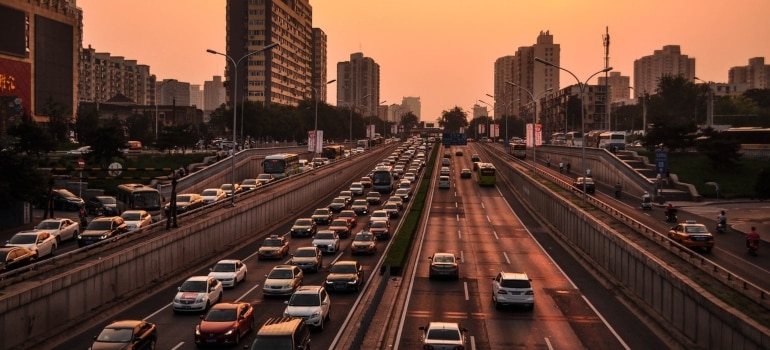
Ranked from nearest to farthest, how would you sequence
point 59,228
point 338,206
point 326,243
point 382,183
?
point 59,228, point 326,243, point 338,206, point 382,183

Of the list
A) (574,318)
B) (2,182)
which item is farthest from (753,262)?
(2,182)

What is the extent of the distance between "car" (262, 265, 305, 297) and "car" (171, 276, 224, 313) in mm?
2533

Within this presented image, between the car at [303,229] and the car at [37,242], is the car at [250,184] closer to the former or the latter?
the car at [303,229]

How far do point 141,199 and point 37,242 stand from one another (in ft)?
71.4

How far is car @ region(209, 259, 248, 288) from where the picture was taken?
116ft

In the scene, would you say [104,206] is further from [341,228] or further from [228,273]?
[228,273]

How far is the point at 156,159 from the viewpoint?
94688mm

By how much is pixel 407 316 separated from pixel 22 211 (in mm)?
37560

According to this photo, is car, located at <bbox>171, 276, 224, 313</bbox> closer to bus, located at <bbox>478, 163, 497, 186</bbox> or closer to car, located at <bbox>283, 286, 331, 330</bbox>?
car, located at <bbox>283, 286, 331, 330</bbox>

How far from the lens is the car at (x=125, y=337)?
73.2 feet

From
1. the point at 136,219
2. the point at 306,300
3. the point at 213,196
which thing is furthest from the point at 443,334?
the point at 213,196

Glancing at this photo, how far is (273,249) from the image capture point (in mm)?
44250

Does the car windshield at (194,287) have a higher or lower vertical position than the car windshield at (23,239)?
lower

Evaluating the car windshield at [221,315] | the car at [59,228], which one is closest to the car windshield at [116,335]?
the car windshield at [221,315]
